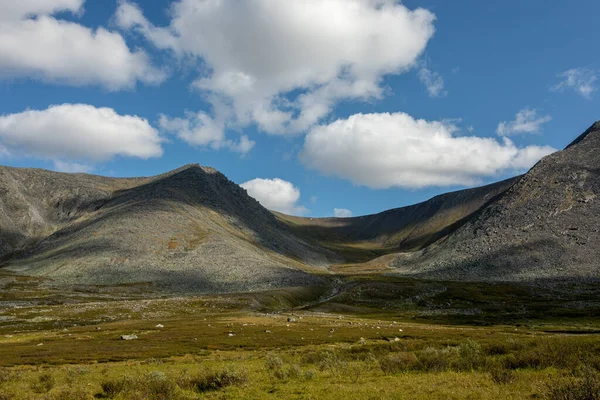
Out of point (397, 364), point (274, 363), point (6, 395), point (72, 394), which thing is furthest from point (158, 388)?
point (397, 364)

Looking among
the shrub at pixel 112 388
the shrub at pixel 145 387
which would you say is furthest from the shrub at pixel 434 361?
the shrub at pixel 112 388

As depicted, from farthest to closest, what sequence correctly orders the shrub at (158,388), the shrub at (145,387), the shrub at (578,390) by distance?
the shrub at (145,387), the shrub at (158,388), the shrub at (578,390)

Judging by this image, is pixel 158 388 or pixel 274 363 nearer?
pixel 158 388

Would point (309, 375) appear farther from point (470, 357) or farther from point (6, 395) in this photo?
point (6, 395)

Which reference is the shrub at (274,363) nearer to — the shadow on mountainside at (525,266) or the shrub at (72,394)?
the shrub at (72,394)

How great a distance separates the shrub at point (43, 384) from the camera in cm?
2744

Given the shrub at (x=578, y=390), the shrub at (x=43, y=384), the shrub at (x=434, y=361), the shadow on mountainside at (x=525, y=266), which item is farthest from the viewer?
the shadow on mountainside at (x=525, y=266)

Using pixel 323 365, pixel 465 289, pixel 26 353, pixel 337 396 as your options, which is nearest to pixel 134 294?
pixel 26 353

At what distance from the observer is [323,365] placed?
33.5m

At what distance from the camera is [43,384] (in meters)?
28.5

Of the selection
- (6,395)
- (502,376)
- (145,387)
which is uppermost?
(502,376)

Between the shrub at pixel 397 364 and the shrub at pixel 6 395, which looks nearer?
the shrub at pixel 6 395

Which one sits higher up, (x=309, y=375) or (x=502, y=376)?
(x=502, y=376)

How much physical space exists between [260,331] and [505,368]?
48.7 meters
